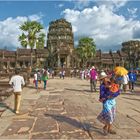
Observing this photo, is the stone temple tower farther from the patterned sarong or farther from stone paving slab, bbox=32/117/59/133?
the patterned sarong

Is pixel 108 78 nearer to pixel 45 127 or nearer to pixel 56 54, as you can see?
pixel 45 127

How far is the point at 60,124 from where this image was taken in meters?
7.99

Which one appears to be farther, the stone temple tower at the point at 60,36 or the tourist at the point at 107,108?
the stone temple tower at the point at 60,36

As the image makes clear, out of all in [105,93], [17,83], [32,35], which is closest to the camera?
[105,93]

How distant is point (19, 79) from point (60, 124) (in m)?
2.92

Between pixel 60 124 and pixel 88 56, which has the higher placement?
pixel 88 56

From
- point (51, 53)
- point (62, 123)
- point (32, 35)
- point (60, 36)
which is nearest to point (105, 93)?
point (62, 123)

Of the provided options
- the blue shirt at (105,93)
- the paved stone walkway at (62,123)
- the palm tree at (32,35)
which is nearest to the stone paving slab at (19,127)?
the paved stone walkway at (62,123)

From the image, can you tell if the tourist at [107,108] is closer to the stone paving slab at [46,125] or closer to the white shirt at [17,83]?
the stone paving slab at [46,125]

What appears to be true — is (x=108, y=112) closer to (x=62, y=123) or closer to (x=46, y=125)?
(x=62, y=123)

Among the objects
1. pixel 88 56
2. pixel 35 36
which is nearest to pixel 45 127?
pixel 35 36

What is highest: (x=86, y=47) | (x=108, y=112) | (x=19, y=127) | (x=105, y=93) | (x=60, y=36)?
(x=60, y=36)

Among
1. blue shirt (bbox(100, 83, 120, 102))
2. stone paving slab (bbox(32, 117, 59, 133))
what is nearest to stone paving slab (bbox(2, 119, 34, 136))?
stone paving slab (bbox(32, 117, 59, 133))

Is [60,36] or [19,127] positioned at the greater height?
[60,36]
